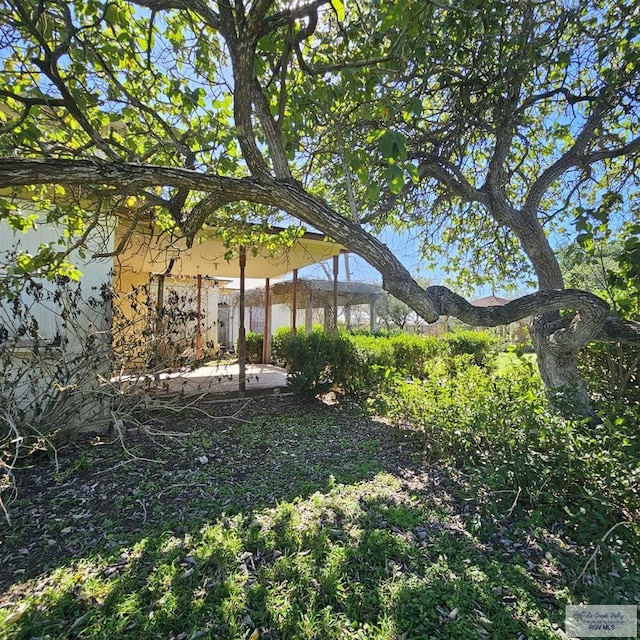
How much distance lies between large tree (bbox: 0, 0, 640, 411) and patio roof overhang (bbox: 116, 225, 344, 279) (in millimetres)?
1566

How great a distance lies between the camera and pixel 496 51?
320 cm

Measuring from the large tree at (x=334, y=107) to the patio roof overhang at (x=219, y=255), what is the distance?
5.14 feet

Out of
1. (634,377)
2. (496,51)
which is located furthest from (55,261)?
(634,377)

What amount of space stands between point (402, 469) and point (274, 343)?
791 cm

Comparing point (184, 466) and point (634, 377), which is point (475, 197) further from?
point (184, 466)

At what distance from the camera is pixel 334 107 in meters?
3.01

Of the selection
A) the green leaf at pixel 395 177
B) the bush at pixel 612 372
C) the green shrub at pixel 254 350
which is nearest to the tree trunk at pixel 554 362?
the bush at pixel 612 372

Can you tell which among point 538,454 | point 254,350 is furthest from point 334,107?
point 254,350

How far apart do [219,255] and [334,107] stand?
4858 millimetres

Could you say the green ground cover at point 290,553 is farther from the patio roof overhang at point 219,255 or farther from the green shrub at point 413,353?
the green shrub at point 413,353

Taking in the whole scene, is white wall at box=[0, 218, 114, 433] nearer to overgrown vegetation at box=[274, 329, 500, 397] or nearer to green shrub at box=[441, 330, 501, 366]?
overgrown vegetation at box=[274, 329, 500, 397]

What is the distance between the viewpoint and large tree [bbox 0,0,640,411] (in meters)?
2.20

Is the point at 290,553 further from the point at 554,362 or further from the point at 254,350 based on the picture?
the point at 254,350

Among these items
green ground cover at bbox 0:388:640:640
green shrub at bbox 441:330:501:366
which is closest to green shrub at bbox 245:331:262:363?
green shrub at bbox 441:330:501:366
